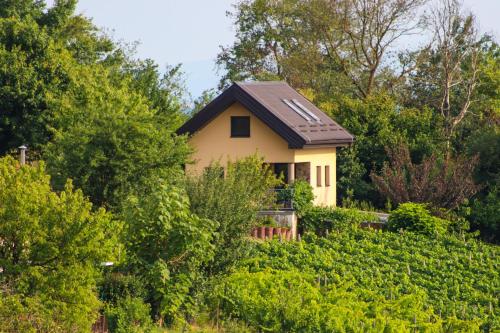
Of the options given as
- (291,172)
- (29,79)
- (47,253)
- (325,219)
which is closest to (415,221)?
(325,219)

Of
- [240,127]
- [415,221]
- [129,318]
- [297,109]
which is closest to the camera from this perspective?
[129,318]

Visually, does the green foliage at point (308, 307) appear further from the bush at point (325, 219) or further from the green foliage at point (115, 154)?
the bush at point (325, 219)

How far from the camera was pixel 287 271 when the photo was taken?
102ft

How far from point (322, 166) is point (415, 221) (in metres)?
6.01

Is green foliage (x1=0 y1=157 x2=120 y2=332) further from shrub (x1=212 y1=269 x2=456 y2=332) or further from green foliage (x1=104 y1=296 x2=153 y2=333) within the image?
shrub (x1=212 y1=269 x2=456 y2=332)

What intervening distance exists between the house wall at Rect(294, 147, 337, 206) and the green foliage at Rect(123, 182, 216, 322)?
16511mm

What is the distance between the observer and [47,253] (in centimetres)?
2103

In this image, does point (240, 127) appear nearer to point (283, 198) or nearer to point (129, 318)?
point (283, 198)

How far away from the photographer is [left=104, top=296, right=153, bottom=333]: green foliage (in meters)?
22.2

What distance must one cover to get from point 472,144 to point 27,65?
53.6 feet

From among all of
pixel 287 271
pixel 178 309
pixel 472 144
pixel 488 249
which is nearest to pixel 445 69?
pixel 472 144

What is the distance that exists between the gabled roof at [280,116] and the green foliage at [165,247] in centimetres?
1588

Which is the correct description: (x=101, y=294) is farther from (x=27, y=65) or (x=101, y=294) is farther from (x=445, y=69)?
(x=445, y=69)

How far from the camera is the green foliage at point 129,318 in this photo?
72.9ft
